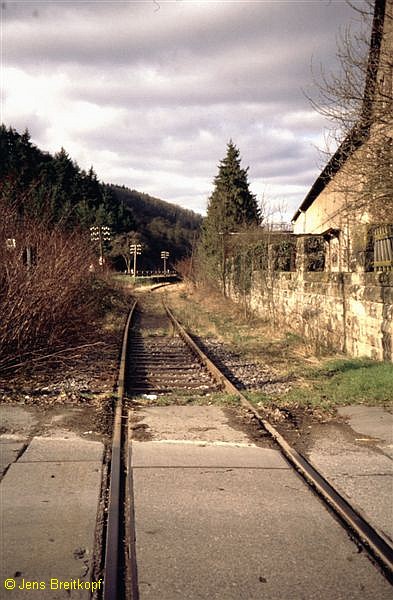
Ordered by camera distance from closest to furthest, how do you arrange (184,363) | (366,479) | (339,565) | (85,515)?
(339,565)
(85,515)
(366,479)
(184,363)

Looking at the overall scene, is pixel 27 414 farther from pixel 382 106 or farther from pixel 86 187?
pixel 86 187

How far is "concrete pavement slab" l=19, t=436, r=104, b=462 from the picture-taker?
16.9ft

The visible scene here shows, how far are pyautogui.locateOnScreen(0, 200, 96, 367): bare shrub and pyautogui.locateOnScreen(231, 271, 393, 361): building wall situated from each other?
5.77 metres

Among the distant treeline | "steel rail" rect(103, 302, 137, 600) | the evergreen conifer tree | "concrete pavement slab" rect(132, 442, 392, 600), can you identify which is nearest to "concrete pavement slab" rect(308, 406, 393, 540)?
"concrete pavement slab" rect(132, 442, 392, 600)

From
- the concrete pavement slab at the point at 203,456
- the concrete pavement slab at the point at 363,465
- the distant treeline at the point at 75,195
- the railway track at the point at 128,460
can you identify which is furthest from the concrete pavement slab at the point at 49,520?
A: the distant treeline at the point at 75,195

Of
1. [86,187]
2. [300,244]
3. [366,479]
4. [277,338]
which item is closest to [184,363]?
[277,338]

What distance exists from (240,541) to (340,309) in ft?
30.3

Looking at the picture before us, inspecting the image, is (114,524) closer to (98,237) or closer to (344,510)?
(344,510)

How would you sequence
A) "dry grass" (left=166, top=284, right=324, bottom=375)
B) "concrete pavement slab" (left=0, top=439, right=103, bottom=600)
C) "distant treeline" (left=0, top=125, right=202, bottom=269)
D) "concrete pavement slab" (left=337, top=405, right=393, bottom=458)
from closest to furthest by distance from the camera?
"concrete pavement slab" (left=0, top=439, right=103, bottom=600) < "concrete pavement slab" (left=337, top=405, right=393, bottom=458) < "dry grass" (left=166, top=284, right=324, bottom=375) < "distant treeline" (left=0, top=125, right=202, bottom=269)

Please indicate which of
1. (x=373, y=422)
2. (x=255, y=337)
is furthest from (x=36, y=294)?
(x=255, y=337)

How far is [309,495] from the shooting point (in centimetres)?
435

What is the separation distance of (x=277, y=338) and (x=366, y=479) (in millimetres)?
11002

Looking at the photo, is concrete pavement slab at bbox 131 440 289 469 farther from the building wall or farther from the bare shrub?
the building wall

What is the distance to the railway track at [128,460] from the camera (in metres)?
3.23
